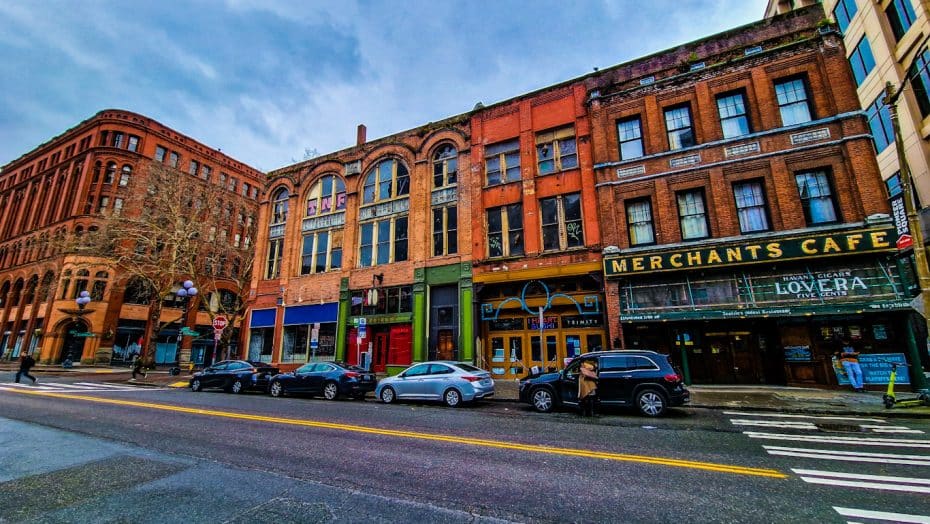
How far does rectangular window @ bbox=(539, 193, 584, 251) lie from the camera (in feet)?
60.3

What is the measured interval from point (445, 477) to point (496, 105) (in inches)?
804

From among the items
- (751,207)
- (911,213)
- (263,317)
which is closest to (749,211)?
(751,207)

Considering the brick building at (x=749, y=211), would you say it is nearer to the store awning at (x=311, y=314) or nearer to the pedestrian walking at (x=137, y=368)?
the store awning at (x=311, y=314)

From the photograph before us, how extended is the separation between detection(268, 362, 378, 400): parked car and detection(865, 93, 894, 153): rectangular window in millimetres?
26875

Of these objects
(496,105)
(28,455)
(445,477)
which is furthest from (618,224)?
(28,455)

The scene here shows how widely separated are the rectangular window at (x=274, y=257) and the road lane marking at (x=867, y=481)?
27313 millimetres

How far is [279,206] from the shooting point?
2806cm

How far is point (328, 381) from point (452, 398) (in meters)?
5.41

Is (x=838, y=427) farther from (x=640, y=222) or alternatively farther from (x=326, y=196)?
(x=326, y=196)

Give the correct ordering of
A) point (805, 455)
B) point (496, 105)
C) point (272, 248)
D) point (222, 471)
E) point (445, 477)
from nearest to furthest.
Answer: point (445, 477) → point (222, 471) → point (805, 455) → point (496, 105) → point (272, 248)

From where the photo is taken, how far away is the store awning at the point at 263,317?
2511 cm

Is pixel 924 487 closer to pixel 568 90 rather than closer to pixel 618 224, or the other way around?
pixel 618 224

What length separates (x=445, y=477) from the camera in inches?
199

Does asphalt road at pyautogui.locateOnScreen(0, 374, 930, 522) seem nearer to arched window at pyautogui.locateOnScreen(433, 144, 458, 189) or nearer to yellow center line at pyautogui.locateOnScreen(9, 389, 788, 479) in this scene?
yellow center line at pyautogui.locateOnScreen(9, 389, 788, 479)
